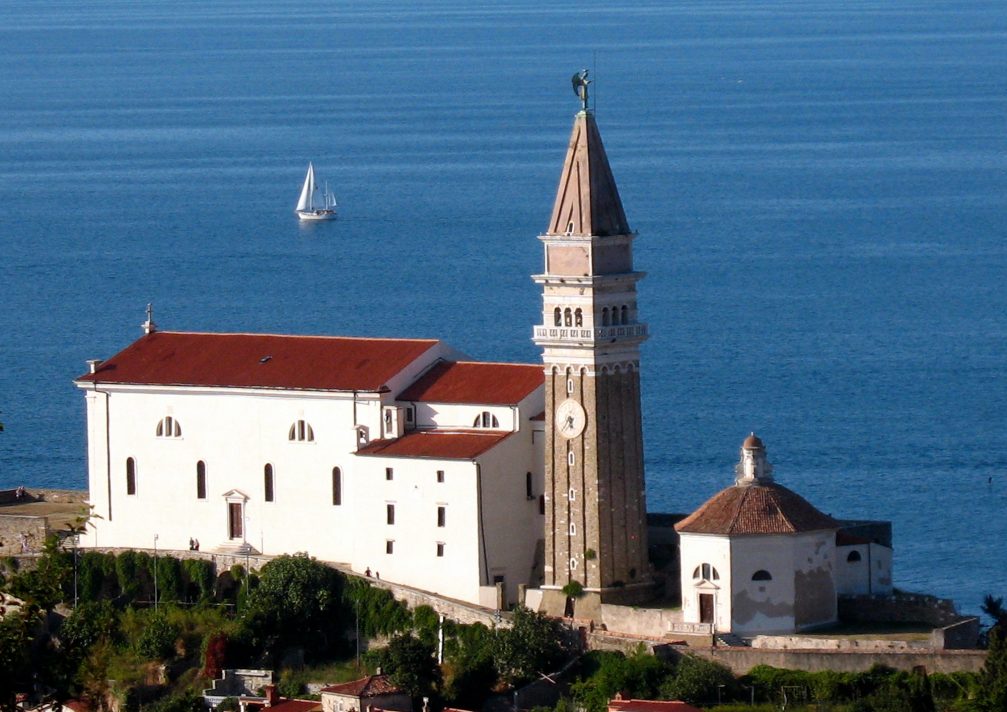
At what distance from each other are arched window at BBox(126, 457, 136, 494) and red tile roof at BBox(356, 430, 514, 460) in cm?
556

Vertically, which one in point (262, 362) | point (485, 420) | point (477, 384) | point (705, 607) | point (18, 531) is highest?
point (262, 362)

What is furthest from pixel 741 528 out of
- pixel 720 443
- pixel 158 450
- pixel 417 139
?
pixel 417 139

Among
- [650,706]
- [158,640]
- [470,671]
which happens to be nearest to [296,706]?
[470,671]

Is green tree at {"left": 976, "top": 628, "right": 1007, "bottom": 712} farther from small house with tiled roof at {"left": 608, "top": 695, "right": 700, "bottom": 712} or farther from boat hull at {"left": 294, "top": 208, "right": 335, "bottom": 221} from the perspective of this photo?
boat hull at {"left": 294, "top": 208, "right": 335, "bottom": 221}

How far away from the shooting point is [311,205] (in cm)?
14438

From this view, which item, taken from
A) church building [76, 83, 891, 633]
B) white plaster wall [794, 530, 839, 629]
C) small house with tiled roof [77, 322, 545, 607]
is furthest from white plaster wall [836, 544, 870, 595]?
small house with tiled roof [77, 322, 545, 607]

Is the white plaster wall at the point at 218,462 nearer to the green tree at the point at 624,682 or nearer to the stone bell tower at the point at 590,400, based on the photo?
the stone bell tower at the point at 590,400

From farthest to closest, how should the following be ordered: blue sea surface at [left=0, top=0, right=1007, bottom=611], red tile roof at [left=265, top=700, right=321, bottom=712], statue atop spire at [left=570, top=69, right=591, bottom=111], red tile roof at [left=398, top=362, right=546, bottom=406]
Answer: blue sea surface at [left=0, top=0, right=1007, bottom=611]
red tile roof at [left=398, top=362, right=546, bottom=406]
statue atop spire at [left=570, top=69, right=591, bottom=111]
red tile roof at [left=265, top=700, right=321, bottom=712]

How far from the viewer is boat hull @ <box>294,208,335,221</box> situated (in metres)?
143

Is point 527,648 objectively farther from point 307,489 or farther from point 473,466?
point 307,489

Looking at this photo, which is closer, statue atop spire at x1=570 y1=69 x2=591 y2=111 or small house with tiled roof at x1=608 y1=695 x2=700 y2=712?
small house with tiled roof at x1=608 y1=695 x2=700 y2=712

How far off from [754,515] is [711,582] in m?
1.37

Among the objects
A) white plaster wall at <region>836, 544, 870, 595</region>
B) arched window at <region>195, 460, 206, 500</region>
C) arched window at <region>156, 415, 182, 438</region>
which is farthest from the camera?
arched window at <region>156, 415, 182, 438</region>

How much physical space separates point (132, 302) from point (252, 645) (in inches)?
2376
